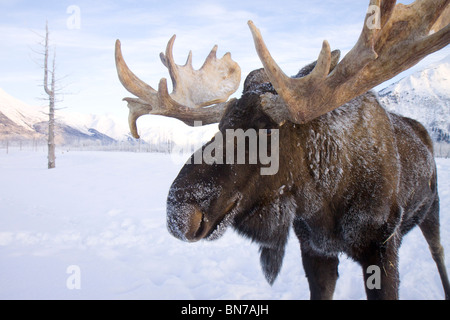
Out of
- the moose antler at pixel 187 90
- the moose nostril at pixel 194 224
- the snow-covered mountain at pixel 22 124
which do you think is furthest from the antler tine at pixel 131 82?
the snow-covered mountain at pixel 22 124

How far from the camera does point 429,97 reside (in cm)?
4316

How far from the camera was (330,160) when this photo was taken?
232 centimetres

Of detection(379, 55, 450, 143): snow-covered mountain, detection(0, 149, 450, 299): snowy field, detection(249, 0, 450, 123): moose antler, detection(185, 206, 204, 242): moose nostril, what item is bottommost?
detection(0, 149, 450, 299): snowy field

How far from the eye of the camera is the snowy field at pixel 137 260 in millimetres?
3832

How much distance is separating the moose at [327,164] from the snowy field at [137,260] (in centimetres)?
103

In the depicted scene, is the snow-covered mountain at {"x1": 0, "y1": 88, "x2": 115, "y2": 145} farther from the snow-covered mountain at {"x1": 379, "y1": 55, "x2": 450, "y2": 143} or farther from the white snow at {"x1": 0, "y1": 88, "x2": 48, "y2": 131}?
the snow-covered mountain at {"x1": 379, "y1": 55, "x2": 450, "y2": 143}

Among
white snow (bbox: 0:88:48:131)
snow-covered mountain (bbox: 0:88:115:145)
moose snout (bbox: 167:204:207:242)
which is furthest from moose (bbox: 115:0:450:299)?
white snow (bbox: 0:88:48:131)

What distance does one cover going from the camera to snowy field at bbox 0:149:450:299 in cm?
383

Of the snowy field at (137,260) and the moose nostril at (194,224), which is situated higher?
the moose nostril at (194,224)

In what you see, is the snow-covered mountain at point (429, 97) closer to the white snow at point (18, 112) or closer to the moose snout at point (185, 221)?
the moose snout at point (185, 221)

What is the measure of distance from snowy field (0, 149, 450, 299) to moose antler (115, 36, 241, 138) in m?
1.92
